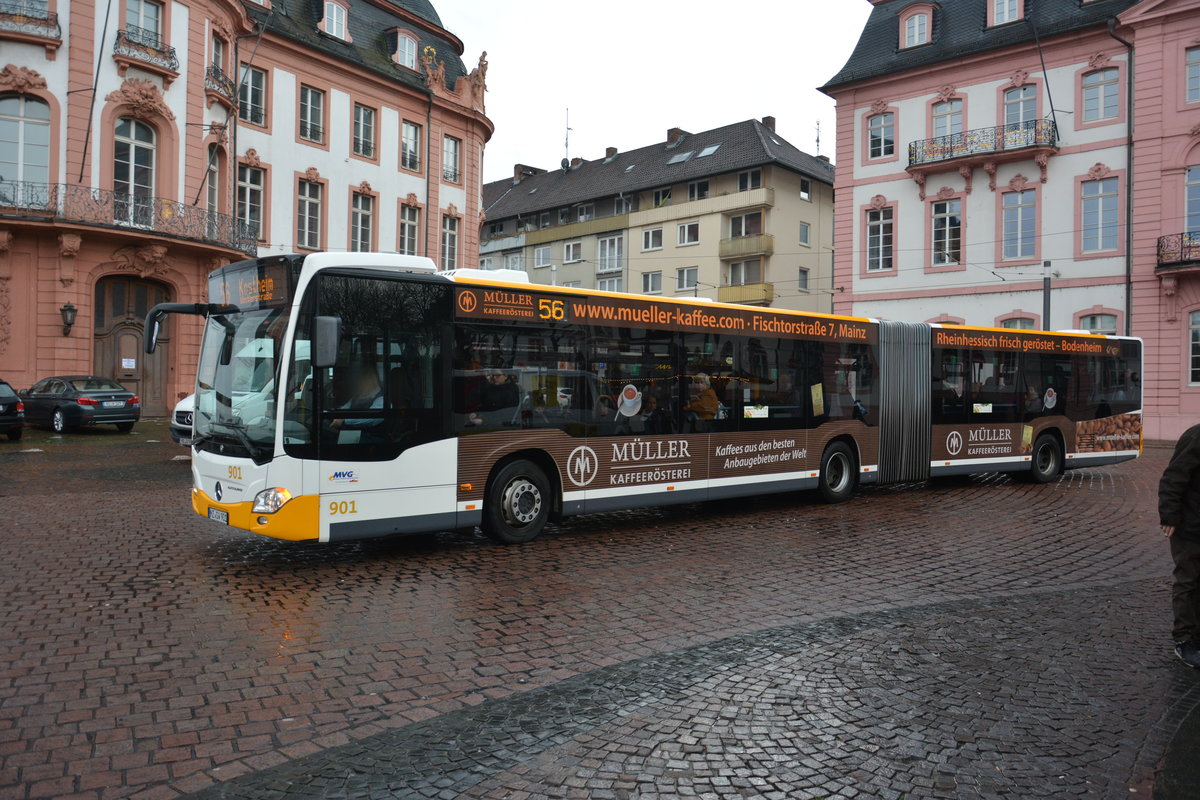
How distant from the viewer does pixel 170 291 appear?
29312 mm

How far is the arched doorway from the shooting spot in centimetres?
2797

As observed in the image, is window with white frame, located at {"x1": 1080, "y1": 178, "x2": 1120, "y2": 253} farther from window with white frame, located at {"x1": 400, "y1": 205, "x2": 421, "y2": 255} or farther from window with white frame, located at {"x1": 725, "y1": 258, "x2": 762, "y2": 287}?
window with white frame, located at {"x1": 400, "y1": 205, "x2": 421, "y2": 255}

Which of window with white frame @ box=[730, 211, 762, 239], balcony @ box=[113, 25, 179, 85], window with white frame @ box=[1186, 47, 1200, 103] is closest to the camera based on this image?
balcony @ box=[113, 25, 179, 85]

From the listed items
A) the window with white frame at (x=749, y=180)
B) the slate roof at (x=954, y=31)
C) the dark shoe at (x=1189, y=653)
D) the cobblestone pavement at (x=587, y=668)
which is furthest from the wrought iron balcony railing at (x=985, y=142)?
the dark shoe at (x=1189, y=653)

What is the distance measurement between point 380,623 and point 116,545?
166 inches

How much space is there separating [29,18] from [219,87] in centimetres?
565

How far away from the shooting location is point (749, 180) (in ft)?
165

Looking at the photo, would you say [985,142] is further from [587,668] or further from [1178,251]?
[587,668]

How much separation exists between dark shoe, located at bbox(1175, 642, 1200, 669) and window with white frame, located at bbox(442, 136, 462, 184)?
38.0m

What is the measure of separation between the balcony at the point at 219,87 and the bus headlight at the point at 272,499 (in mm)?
25601

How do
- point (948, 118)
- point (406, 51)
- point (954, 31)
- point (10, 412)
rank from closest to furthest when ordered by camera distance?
point (10, 412) → point (948, 118) → point (954, 31) → point (406, 51)

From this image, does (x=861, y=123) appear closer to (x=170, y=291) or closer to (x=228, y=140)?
(x=228, y=140)

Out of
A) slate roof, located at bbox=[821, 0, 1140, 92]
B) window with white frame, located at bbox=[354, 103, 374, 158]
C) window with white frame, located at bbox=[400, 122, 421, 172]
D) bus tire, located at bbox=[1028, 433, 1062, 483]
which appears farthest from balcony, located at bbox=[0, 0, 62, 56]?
bus tire, located at bbox=[1028, 433, 1062, 483]

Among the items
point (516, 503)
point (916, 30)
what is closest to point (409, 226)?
point (916, 30)
